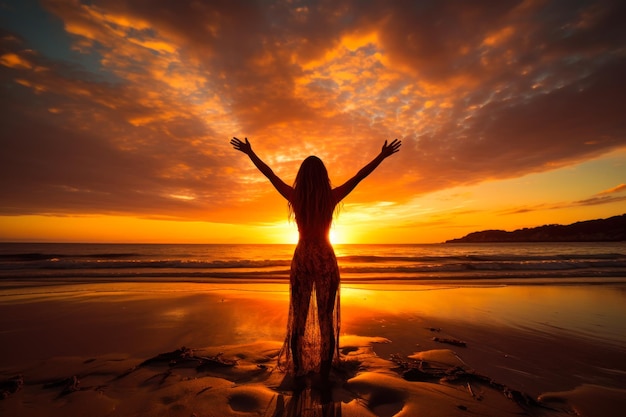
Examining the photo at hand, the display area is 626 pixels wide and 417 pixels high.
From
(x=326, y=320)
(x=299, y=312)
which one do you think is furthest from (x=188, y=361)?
(x=326, y=320)

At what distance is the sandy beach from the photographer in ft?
9.47

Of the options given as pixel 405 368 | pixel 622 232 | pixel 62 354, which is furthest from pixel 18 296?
pixel 622 232

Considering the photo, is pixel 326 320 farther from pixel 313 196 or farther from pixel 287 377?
pixel 313 196

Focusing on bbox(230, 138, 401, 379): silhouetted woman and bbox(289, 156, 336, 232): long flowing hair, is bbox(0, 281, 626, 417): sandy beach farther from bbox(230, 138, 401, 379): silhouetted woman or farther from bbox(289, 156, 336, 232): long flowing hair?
Answer: bbox(289, 156, 336, 232): long flowing hair

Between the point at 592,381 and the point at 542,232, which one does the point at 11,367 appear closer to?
the point at 592,381

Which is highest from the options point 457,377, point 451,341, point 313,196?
point 313,196

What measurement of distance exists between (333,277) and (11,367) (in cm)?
461

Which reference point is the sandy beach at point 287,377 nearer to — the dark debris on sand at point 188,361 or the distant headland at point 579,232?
the dark debris on sand at point 188,361

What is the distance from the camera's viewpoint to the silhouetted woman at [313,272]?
344 cm

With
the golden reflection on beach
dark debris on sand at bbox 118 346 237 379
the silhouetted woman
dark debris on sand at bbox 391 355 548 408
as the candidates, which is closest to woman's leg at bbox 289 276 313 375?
the silhouetted woman

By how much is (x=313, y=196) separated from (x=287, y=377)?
2.25m

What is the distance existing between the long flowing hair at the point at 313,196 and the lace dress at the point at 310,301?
0.23 m

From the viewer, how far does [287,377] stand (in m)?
3.44

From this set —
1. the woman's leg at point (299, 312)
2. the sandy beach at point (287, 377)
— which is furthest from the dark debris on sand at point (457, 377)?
the woman's leg at point (299, 312)
